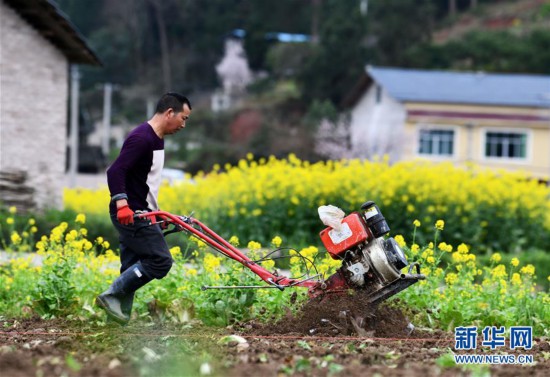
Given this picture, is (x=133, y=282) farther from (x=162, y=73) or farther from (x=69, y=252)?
(x=162, y=73)

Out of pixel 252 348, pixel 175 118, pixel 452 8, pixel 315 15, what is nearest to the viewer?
pixel 252 348

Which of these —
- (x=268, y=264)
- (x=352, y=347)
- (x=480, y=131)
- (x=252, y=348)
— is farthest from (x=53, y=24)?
(x=480, y=131)

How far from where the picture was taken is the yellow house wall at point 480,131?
4606cm

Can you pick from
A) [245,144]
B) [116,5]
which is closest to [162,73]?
[116,5]

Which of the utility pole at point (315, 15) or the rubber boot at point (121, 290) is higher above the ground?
the utility pole at point (315, 15)

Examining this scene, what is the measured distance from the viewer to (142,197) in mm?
7629

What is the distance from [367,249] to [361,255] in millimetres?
85

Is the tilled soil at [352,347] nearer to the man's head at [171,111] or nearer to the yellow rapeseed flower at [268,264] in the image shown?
the yellow rapeseed flower at [268,264]

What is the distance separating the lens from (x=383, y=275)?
7355 mm

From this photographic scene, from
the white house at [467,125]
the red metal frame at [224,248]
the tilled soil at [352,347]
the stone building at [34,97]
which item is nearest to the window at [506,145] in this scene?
the white house at [467,125]

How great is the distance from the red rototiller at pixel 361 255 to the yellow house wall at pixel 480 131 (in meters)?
39.1

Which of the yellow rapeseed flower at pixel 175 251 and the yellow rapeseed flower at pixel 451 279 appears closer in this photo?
the yellow rapeseed flower at pixel 451 279

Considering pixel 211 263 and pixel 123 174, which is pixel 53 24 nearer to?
pixel 211 263

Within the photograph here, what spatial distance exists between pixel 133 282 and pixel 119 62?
70.9 m
